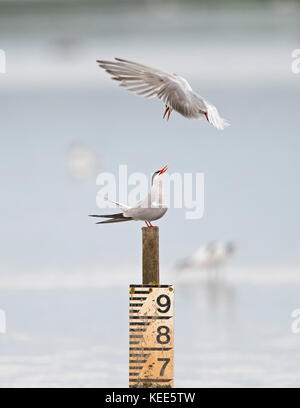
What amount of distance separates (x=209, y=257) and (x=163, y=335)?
3.60 meters

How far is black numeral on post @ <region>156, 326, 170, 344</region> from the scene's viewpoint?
3.18 m

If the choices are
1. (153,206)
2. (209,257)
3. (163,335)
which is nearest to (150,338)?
(163,335)

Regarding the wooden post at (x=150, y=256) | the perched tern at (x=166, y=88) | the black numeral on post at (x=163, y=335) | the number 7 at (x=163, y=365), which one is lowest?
the number 7 at (x=163, y=365)

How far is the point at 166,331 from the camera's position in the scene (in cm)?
319

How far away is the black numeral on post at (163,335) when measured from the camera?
3184 millimetres

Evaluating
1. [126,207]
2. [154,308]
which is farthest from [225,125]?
[154,308]

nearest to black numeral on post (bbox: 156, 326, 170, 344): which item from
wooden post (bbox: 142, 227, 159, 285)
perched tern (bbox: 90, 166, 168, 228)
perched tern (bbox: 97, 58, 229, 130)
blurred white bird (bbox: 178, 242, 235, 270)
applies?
wooden post (bbox: 142, 227, 159, 285)

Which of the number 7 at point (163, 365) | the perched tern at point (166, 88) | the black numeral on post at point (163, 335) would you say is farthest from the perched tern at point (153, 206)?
the number 7 at point (163, 365)

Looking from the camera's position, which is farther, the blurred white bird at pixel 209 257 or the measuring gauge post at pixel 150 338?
the blurred white bird at pixel 209 257

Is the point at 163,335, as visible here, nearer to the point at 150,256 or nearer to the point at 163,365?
the point at 163,365

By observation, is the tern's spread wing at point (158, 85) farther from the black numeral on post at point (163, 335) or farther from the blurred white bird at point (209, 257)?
the blurred white bird at point (209, 257)

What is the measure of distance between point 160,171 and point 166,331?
0.77m

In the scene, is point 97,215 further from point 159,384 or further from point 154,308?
point 159,384

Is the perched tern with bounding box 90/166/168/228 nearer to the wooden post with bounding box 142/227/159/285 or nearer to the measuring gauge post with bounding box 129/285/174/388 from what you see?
the wooden post with bounding box 142/227/159/285
